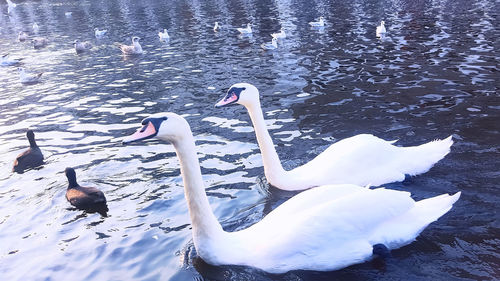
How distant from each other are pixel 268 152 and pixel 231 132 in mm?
3508

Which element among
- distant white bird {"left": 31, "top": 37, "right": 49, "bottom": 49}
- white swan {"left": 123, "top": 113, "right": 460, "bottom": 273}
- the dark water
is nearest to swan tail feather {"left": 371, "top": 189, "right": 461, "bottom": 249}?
white swan {"left": 123, "top": 113, "right": 460, "bottom": 273}

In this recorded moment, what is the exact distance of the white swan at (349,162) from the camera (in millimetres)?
7328

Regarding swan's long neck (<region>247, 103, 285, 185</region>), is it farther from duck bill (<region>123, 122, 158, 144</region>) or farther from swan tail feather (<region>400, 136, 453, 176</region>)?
duck bill (<region>123, 122, 158, 144</region>)

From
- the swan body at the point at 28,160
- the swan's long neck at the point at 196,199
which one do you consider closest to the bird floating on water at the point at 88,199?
the swan body at the point at 28,160

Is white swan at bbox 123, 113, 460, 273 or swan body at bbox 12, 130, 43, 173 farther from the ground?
A: white swan at bbox 123, 113, 460, 273

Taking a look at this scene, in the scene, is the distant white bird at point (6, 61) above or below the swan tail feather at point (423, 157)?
above

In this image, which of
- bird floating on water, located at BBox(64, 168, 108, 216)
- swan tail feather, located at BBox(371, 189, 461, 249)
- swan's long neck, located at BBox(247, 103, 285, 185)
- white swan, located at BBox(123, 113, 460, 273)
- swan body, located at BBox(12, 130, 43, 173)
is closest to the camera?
white swan, located at BBox(123, 113, 460, 273)

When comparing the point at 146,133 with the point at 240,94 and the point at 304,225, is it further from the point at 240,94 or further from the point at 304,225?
the point at 240,94

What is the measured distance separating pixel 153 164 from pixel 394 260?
17.6 ft

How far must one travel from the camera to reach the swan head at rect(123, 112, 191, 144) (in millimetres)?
5133

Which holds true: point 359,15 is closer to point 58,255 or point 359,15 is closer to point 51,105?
point 51,105

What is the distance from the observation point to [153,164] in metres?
9.55

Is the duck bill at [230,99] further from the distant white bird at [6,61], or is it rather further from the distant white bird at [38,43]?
the distant white bird at [38,43]

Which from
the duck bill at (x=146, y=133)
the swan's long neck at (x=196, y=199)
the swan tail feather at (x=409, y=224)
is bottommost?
the swan tail feather at (x=409, y=224)
